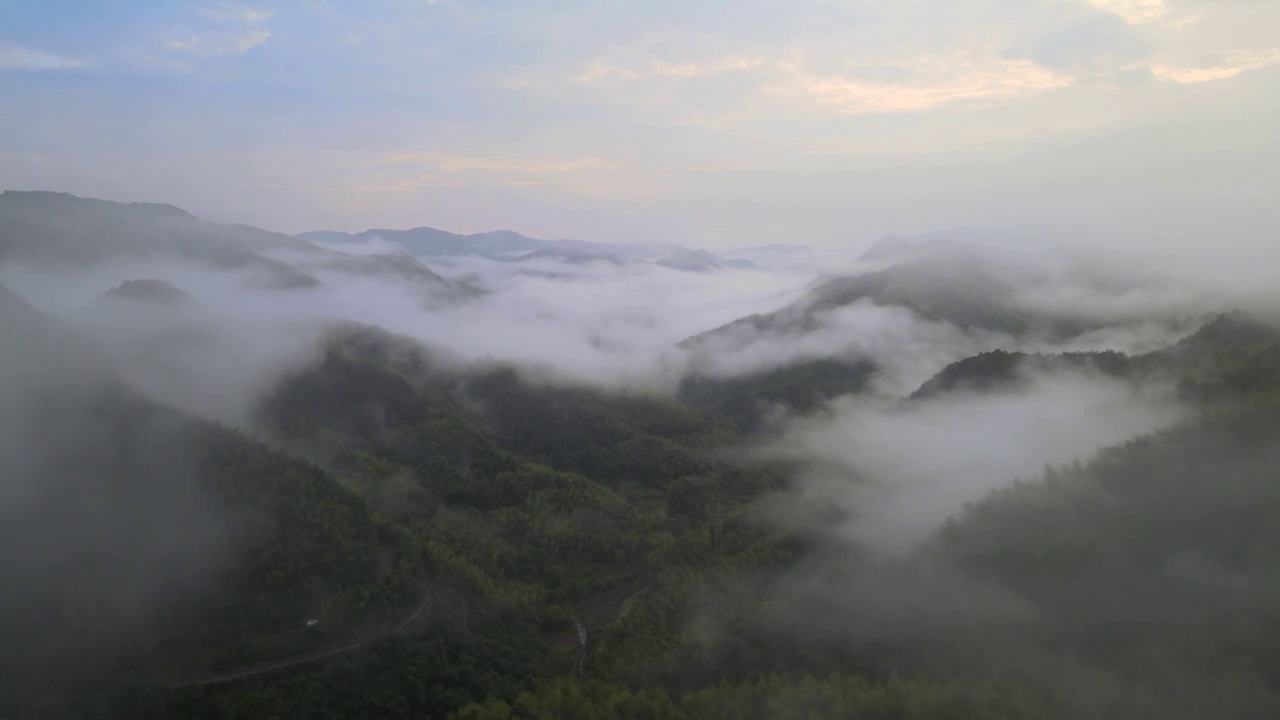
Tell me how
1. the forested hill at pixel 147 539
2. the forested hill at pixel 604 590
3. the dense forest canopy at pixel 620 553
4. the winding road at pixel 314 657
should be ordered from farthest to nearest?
1. the forested hill at pixel 147 539
2. the winding road at pixel 314 657
3. the dense forest canopy at pixel 620 553
4. the forested hill at pixel 604 590

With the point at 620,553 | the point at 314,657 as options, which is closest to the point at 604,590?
the point at 620,553

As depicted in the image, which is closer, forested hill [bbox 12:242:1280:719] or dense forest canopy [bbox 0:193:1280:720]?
forested hill [bbox 12:242:1280:719]

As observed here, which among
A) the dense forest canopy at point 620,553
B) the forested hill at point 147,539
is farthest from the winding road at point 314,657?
the forested hill at point 147,539

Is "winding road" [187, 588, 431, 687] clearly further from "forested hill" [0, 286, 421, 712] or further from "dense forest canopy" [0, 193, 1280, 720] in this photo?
"forested hill" [0, 286, 421, 712]

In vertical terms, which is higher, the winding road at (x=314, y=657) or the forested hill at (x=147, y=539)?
A: the forested hill at (x=147, y=539)

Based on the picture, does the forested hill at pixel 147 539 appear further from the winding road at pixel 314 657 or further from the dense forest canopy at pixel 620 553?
the winding road at pixel 314 657

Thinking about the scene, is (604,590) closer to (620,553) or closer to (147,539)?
(620,553)

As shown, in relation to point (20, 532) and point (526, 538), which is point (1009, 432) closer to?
point (526, 538)

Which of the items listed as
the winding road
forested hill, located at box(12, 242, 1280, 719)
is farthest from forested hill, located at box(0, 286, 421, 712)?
the winding road

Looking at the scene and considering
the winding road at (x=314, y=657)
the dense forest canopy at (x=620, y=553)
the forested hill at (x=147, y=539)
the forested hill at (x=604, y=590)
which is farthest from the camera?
the forested hill at (x=147, y=539)

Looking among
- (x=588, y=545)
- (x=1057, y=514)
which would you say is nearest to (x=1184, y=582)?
(x=1057, y=514)
